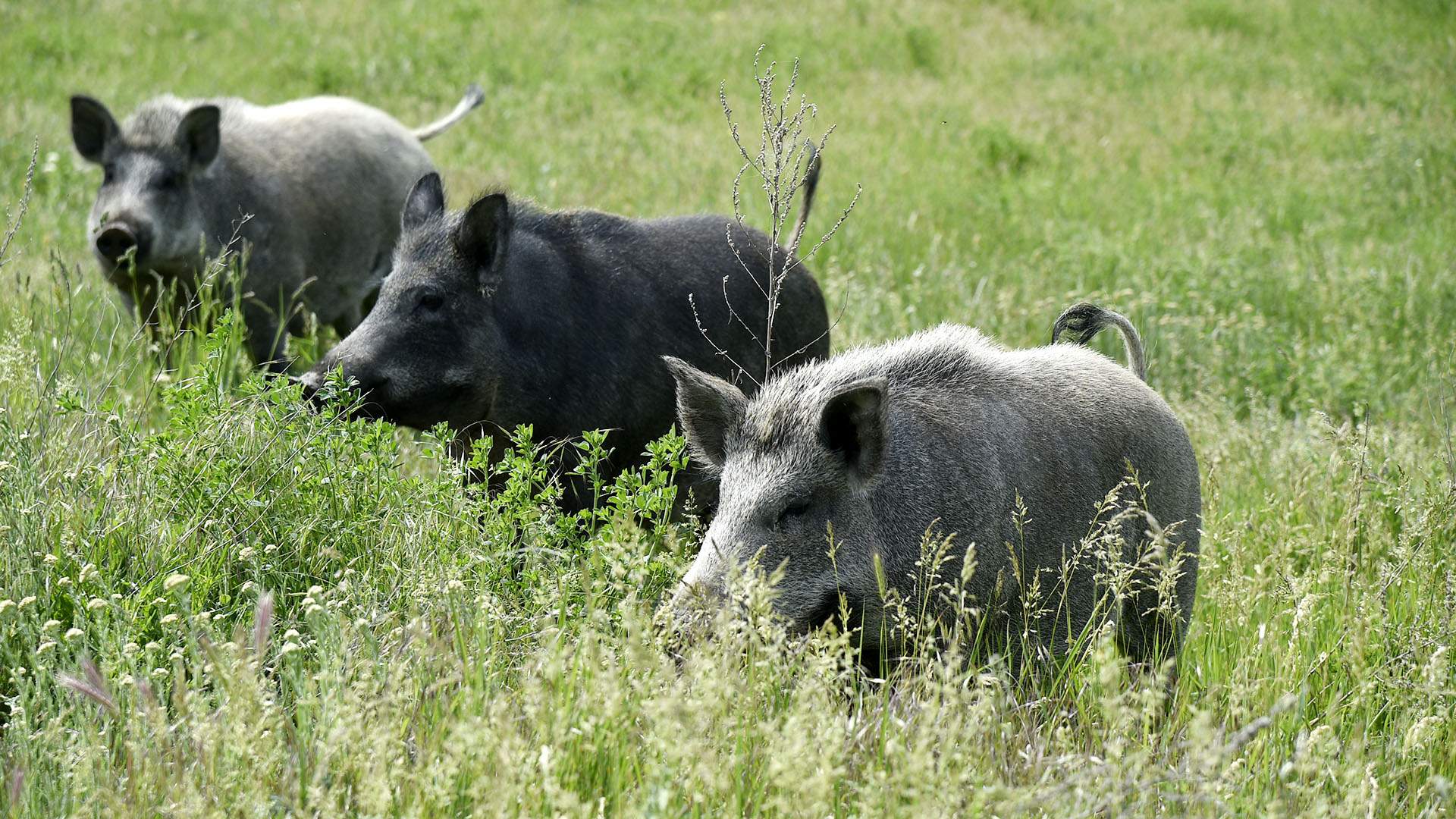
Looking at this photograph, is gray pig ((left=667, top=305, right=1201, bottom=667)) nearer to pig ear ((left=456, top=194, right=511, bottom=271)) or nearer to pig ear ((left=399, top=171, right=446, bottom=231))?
pig ear ((left=456, top=194, right=511, bottom=271))

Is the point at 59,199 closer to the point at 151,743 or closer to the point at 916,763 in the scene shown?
the point at 151,743

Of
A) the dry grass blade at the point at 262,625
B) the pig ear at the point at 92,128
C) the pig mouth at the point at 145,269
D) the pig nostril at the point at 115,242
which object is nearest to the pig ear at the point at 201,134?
the pig ear at the point at 92,128

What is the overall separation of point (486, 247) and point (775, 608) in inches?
79.9

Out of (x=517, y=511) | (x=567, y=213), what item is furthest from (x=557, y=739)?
(x=567, y=213)

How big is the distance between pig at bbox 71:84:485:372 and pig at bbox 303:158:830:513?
1653 mm

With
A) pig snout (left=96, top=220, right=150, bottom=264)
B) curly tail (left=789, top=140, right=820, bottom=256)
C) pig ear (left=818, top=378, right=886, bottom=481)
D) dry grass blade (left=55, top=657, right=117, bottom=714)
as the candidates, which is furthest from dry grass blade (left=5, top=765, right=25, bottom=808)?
pig snout (left=96, top=220, right=150, bottom=264)

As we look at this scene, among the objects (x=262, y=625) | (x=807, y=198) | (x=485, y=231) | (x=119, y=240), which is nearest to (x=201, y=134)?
(x=119, y=240)

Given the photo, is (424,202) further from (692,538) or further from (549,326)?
(692,538)

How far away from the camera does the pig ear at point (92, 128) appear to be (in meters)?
6.97

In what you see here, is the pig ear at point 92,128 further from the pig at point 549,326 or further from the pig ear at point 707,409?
the pig ear at point 707,409

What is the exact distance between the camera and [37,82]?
40.7 ft

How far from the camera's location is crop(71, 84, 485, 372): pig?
6.91 m

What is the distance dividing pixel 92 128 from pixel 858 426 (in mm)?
5325

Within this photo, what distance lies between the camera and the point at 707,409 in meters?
3.93
